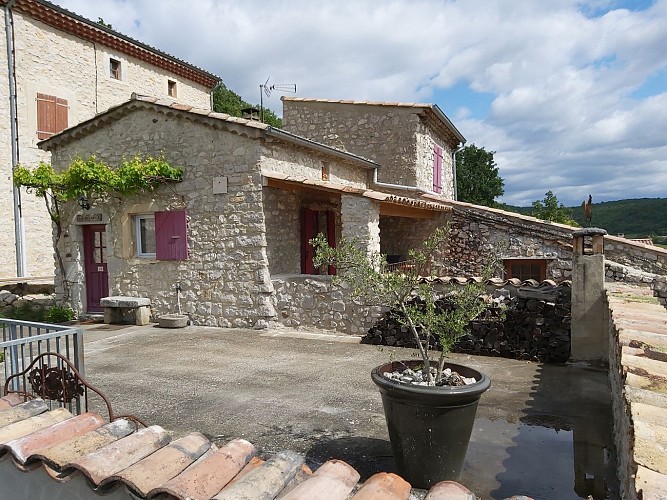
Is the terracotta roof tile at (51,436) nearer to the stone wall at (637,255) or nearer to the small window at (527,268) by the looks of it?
the small window at (527,268)

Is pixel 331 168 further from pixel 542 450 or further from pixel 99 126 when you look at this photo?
pixel 542 450

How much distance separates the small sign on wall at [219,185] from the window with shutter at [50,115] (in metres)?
7.26

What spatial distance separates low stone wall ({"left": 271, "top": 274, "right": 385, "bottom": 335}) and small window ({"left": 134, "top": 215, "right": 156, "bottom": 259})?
124 inches

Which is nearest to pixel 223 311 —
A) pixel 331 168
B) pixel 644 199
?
pixel 331 168

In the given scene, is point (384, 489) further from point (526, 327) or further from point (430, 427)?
point (526, 327)

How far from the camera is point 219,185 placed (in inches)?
363

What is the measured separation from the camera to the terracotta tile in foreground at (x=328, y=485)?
5.33 feet

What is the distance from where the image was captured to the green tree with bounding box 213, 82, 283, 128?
1103 inches

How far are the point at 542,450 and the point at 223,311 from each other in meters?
6.79

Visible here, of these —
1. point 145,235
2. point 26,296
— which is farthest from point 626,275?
point 26,296

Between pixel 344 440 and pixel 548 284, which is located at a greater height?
pixel 548 284

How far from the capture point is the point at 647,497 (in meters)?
1.38

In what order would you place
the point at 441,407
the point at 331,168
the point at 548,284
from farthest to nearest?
1. the point at 331,168
2. the point at 548,284
3. the point at 441,407

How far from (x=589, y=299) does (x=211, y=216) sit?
674 cm
